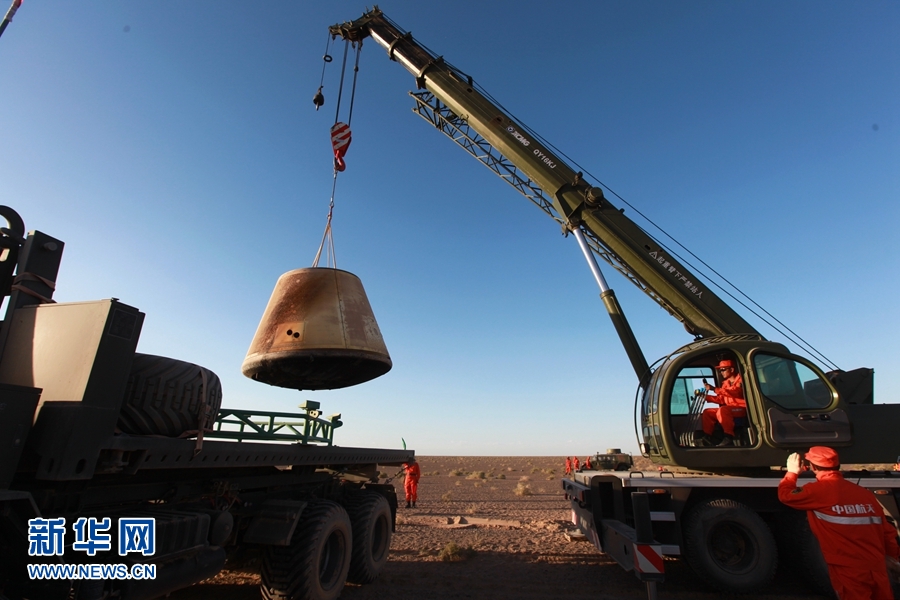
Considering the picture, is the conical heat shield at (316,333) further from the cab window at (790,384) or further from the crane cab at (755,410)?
the cab window at (790,384)

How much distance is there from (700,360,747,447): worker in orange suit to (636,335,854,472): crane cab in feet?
0.14

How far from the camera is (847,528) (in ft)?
13.2

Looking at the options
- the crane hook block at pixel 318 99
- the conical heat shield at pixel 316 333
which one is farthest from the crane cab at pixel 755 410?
the crane hook block at pixel 318 99

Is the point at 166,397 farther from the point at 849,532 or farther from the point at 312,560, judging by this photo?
the point at 849,532

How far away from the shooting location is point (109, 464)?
3.14m

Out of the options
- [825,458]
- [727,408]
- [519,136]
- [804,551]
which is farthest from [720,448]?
[519,136]

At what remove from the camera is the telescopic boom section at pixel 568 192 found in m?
8.60

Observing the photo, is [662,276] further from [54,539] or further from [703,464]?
[54,539]

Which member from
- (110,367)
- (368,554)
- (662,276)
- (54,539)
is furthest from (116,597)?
(662,276)

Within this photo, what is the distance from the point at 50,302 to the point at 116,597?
2178 millimetres

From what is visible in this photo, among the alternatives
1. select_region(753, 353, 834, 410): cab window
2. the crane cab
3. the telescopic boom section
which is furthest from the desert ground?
the telescopic boom section

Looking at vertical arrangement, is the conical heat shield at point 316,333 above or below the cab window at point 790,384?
above

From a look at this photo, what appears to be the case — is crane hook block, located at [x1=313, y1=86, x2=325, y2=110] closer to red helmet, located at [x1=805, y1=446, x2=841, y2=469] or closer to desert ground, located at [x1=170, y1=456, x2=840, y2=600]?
desert ground, located at [x1=170, y1=456, x2=840, y2=600]

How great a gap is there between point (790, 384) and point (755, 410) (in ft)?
2.16
